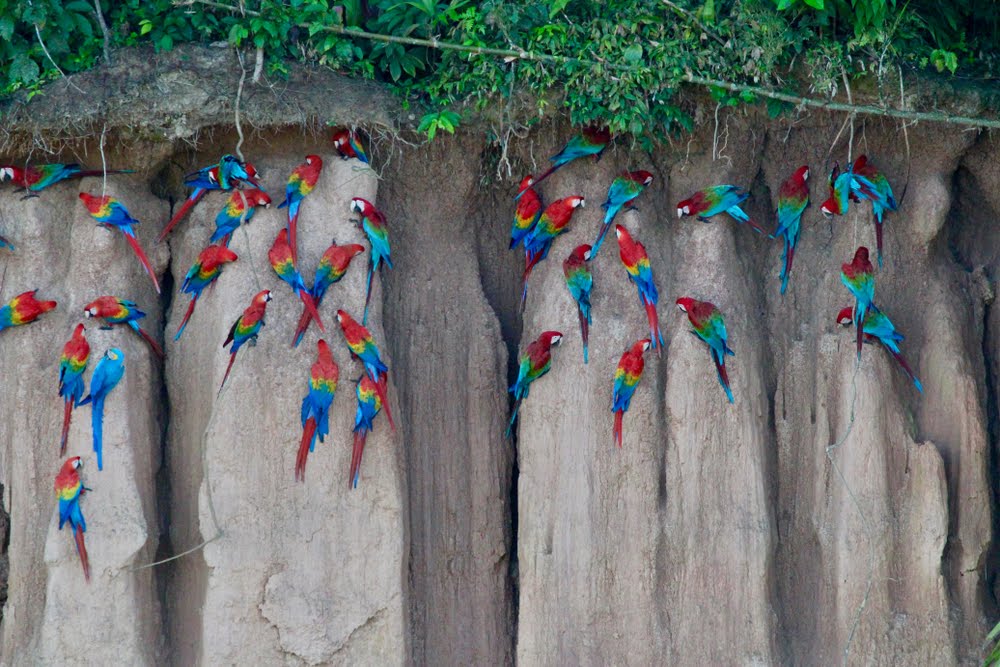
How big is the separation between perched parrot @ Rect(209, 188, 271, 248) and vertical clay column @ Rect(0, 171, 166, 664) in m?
0.40

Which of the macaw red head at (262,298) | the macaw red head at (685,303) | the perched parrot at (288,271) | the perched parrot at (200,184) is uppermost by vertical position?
the perched parrot at (200,184)

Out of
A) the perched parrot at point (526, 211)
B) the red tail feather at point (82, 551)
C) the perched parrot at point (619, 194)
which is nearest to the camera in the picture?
the red tail feather at point (82, 551)

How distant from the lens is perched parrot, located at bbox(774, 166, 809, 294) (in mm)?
6676

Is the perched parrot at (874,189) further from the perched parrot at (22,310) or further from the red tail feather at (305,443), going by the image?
the perched parrot at (22,310)

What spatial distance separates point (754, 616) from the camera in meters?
6.27

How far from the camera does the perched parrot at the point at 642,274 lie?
6.52 metres

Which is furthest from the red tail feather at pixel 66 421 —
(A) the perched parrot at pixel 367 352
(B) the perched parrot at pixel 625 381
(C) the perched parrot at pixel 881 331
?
(C) the perched parrot at pixel 881 331

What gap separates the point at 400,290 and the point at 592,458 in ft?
4.40

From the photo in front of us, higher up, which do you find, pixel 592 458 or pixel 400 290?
pixel 400 290

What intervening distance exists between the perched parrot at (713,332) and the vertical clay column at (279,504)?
1.53m

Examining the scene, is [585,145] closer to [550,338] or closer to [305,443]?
[550,338]

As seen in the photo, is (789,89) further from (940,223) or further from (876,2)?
(940,223)

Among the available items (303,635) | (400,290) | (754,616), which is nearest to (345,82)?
(400,290)

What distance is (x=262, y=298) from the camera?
6.32m
